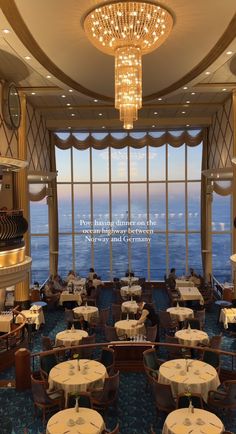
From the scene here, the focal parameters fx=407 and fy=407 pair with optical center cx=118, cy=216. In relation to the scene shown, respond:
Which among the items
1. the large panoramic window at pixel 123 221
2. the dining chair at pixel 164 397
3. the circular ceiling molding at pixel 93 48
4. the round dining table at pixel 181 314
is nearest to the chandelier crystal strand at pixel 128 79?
the circular ceiling molding at pixel 93 48

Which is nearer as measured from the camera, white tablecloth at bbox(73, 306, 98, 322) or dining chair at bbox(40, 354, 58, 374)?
dining chair at bbox(40, 354, 58, 374)

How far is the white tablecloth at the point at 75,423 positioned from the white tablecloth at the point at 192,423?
93 cm

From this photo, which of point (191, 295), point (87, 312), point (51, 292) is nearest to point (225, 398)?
point (87, 312)

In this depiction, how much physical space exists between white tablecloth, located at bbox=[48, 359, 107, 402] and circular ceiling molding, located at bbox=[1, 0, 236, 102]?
562cm

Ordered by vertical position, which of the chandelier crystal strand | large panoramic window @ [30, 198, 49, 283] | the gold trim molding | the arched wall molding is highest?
the arched wall molding

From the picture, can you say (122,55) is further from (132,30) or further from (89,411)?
(89,411)

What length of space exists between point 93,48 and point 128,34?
2680mm

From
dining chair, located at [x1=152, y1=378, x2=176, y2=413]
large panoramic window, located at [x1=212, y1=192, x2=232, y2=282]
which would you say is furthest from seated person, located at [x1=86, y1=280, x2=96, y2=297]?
large panoramic window, located at [x1=212, y1=192, x2=232, y2=282]

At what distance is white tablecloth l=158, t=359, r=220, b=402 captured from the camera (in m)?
6.43

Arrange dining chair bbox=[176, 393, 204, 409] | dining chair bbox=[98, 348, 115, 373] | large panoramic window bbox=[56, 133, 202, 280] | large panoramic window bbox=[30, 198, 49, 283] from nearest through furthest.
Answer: dining chair bbox=[176, 393, 204, 409]
dining chair bbox=[98, 348, 115, 373]
large panoramic window bbox=[56, 133, 202, 280]
large panoramic window bbox=[30, 198, 49, 283]

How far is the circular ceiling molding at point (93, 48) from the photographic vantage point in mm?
5996

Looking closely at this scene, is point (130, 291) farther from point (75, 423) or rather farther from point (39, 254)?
point (39, 254)

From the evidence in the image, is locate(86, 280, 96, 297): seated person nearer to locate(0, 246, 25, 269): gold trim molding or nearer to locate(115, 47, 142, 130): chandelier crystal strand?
locate(0, 246, 25, 269): gold trim molding

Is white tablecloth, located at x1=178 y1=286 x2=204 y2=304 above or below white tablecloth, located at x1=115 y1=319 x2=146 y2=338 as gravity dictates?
above
